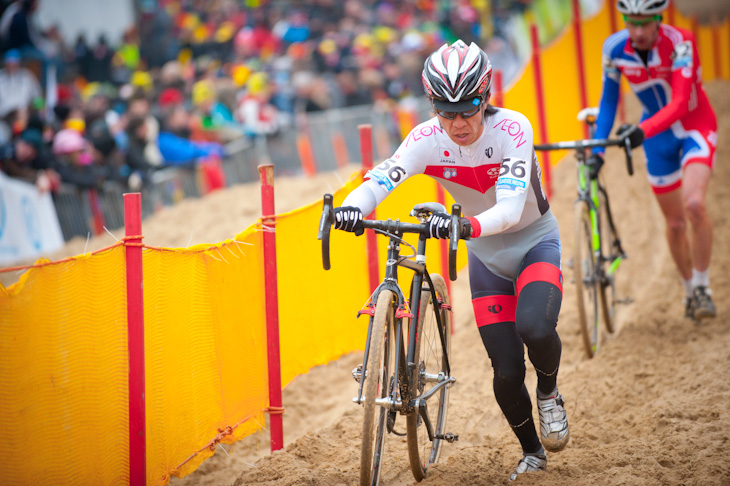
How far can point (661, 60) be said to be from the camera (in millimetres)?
6805

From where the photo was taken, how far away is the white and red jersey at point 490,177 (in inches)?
161

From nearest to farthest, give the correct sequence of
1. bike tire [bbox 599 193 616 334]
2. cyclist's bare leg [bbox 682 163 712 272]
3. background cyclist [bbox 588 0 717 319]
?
background cyclist [bbox 588 0 717 319] → cyclist's bare leg [bbox 682 163 712 272] → bike tire [bbox 599 193 616 334]

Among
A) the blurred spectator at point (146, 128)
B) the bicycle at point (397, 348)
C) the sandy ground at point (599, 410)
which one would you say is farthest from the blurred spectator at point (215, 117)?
the bicycle at point (397, 348)

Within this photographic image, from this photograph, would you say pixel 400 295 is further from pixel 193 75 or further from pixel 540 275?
pixel 193 75

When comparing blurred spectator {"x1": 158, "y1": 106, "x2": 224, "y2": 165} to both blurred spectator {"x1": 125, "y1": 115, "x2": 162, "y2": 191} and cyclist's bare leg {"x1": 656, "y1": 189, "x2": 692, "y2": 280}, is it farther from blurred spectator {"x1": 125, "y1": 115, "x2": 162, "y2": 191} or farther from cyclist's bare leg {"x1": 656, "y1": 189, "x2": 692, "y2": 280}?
cyclist's bare leg {"x1": 656, "y1": 189, "x2": 692, "y2": 280}

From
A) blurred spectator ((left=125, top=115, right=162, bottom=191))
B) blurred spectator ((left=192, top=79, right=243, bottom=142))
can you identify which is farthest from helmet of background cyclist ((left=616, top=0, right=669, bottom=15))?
blurred spectator ((left=192, top=79, right=243, bottom=142))

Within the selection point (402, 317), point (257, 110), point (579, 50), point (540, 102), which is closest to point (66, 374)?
point (402, 317)

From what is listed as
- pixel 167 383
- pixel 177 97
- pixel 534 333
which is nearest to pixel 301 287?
pixel 167 383

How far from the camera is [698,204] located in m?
6.80

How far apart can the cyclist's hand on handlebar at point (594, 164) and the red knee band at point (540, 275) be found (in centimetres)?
278

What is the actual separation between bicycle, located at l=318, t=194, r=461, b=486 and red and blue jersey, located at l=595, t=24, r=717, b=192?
320 centimetres

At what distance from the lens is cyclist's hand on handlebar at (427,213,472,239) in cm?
376

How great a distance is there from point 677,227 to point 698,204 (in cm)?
52

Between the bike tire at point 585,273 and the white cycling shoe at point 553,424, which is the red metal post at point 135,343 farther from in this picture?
the bike tire at point 585,273
